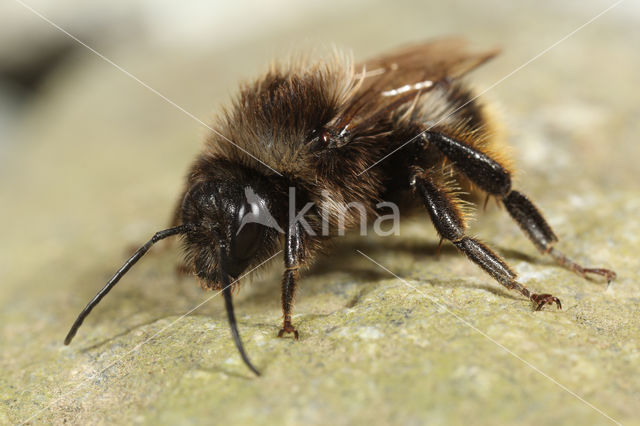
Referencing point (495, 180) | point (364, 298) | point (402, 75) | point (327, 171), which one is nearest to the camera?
point (364, 298)

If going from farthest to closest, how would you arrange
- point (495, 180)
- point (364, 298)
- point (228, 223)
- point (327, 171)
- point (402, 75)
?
point (402, 75), point (495, 180), point (327, 171), point (364, 298), point (228, 223)

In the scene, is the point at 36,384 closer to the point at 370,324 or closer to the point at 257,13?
the point at 370,324

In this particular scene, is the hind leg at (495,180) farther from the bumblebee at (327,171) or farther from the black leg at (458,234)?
the black leg at (458,234)

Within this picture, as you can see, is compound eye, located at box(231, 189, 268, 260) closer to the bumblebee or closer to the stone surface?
the bumblebee

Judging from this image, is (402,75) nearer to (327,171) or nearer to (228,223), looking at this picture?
(327,171)

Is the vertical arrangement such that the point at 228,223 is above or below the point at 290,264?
above

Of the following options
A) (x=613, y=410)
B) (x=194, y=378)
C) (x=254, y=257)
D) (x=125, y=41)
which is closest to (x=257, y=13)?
(x=125, y=41)

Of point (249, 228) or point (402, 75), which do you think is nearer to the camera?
point (249, 228)

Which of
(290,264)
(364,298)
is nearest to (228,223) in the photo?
(290,264)
